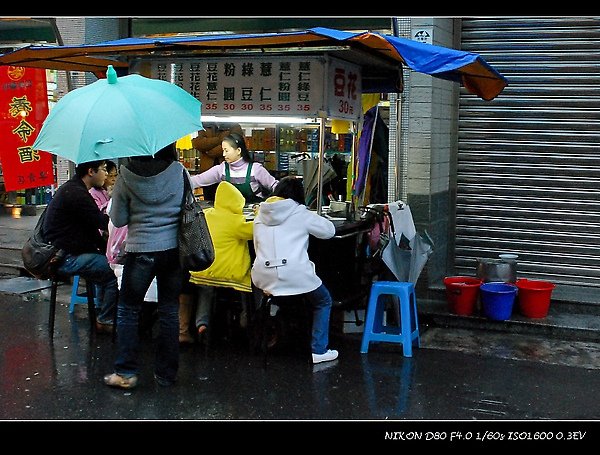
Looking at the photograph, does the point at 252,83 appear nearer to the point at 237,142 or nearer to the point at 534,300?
the point at 237,142

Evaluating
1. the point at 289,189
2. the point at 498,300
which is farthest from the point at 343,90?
the point at 498,300

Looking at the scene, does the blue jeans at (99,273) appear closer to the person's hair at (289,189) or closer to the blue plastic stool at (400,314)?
the person's hair at (289,189)

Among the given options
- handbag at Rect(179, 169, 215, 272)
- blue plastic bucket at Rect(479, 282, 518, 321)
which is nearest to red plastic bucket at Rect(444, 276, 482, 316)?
blue plastic bucket at Rect(479, 282, 518, 321)

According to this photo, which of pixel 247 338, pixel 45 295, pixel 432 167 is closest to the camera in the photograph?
pixel 247 338

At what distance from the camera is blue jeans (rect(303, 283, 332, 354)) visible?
6250 millimetres

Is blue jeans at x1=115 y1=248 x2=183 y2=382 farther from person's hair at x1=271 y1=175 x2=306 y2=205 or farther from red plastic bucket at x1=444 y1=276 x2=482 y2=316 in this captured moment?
red plastic bucket at x1=444 y1=276 x2=482 y2=316

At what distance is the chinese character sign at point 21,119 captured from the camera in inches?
374

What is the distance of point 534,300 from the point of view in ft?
24.4

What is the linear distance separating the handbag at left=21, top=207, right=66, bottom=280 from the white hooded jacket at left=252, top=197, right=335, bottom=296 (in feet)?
6.04

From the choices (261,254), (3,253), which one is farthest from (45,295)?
(261,254)

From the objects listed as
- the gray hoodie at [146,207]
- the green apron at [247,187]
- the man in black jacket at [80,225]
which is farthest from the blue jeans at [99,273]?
the green apron at [247,187]

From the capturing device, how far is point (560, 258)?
8.27m

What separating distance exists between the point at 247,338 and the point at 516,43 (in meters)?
4.21

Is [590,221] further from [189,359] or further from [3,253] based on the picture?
[3,253]
